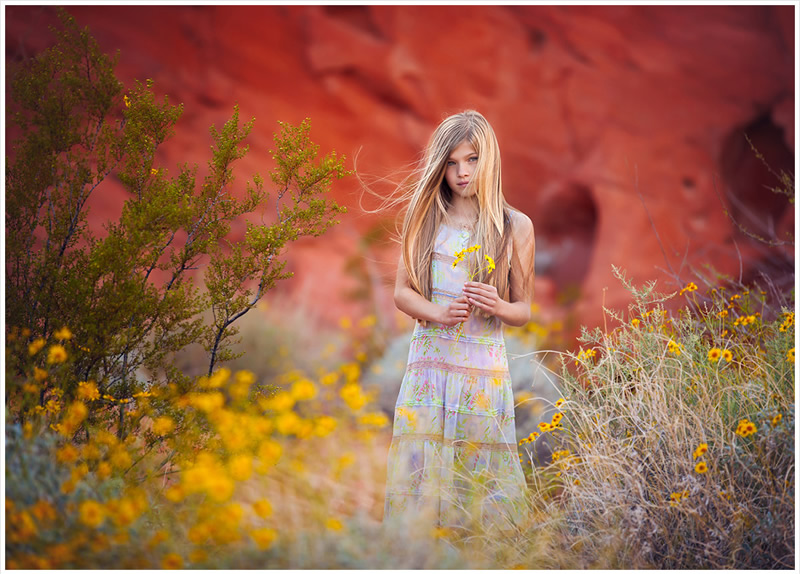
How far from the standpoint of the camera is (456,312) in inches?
79.3

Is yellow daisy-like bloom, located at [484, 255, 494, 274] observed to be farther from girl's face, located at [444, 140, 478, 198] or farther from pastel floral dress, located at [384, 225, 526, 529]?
girl's face, located at [444, 140, 478, 198]

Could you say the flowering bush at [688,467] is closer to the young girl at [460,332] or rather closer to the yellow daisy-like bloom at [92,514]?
the young girl at [460,332]

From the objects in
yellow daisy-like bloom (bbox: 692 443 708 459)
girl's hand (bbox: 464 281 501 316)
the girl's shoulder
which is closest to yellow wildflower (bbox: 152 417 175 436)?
girl's hand (bbox: 464 281 501 316)

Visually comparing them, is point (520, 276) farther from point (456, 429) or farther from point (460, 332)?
point (456, 429)

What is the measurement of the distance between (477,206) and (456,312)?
1.62 feet

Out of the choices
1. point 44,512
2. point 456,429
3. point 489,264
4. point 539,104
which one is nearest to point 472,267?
point 489,264

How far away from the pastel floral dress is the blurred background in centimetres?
392

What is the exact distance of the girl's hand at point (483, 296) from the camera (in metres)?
2.03

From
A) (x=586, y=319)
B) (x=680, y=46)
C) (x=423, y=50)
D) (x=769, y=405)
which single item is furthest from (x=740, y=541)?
(x=423, y=50)

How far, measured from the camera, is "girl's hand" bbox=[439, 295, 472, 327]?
6.61 feet

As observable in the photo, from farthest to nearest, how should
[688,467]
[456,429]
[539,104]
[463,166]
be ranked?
[539,104] < [463,166] < [456,429] < [688,467]

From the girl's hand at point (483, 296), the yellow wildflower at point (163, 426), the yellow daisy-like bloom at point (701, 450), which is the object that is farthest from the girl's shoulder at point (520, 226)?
the yellow wildflower at point (163, 426)

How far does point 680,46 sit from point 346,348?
4855 millimetres

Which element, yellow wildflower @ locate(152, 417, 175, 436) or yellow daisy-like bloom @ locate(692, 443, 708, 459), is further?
yellow wildflower @ locate(152, 417, 175, 436)
